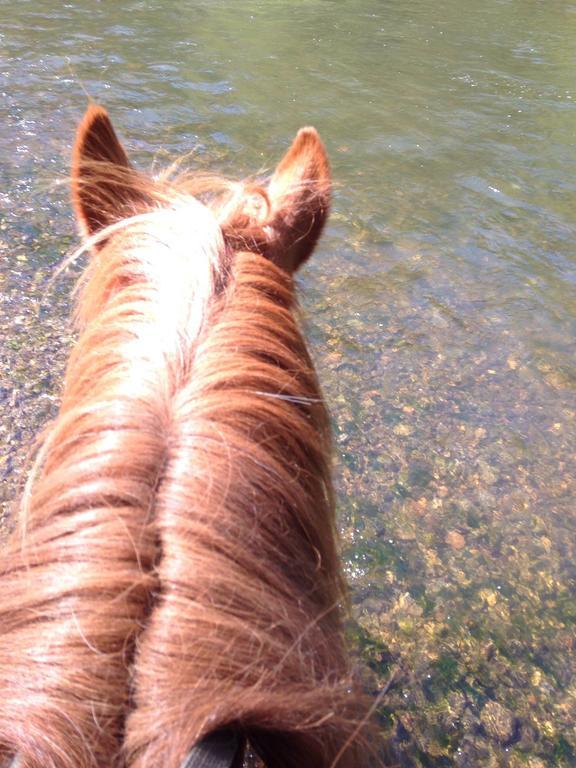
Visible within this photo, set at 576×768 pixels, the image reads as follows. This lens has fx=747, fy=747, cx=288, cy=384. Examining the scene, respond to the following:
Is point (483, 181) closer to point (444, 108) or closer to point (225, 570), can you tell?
point (444, 108)

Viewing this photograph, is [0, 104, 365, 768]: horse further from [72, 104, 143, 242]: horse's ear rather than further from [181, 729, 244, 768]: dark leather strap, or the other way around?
[72, 104, 143, 242]: horse's ear

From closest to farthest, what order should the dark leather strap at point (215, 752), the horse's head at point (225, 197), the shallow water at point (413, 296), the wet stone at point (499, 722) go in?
the dark leather strap at point (215, 752)
the horse's head at point (225, 197)
the wet stone at point (499, 722)
the shallow water at point (413, 296)

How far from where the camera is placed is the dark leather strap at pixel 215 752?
2.79ft

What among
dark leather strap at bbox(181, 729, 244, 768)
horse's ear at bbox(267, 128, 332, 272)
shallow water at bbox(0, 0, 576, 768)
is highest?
horse's ear at bbox(267, 128, 332, 272)

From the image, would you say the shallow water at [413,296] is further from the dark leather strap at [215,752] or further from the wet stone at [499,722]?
the dark leather strap at [215,752]

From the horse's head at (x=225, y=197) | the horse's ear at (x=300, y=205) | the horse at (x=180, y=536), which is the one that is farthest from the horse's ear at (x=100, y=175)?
the horse's ear at (x=300, y=205)

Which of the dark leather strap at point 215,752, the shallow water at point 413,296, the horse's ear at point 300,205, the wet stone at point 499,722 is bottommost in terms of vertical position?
the wet stone at point 499,722

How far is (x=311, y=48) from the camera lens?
8.92 meters

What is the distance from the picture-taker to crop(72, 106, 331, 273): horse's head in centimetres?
172

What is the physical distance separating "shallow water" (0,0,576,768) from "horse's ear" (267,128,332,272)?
730mm

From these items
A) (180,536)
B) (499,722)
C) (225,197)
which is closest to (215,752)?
(180,536)

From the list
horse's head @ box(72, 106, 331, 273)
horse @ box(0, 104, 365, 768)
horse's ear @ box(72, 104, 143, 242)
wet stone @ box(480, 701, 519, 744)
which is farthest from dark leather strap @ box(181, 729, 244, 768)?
wet stone @ box(480, 701, 519, 744)

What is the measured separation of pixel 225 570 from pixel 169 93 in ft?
22.2

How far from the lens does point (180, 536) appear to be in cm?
105
